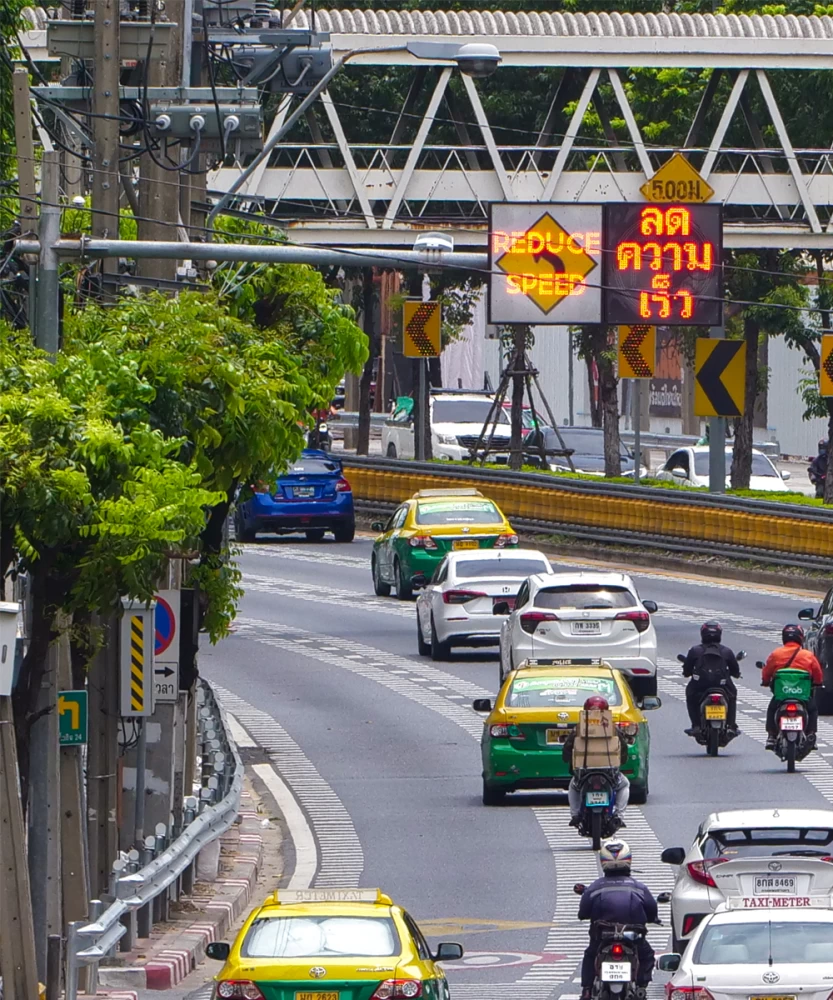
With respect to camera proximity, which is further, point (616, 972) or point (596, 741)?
point (596, 741)

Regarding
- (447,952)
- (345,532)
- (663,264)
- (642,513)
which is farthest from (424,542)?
(447,952)

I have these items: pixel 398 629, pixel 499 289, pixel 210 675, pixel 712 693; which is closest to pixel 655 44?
pixel 499 289

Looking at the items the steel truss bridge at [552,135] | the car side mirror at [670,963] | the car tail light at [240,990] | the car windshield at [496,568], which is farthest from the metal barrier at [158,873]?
the steel truss bridge at [552,135]

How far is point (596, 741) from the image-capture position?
73.4 feet

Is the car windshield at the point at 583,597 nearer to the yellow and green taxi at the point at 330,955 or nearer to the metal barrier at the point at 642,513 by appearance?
the metal barrier at the point at 642,513

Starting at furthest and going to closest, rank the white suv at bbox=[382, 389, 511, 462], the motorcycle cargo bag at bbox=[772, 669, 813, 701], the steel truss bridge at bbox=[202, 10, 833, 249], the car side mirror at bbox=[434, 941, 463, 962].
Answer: the white suv at bbox=[382, 389, 511, 462] < the steel truss bridge at bbox=[202, 10, 833, 249] < the motorcycle cargo bag at bbox=[772, 669, 813, 701] < the car side mirror at bbox=[434, 941, 463, 962]

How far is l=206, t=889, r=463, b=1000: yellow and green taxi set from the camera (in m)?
13.5

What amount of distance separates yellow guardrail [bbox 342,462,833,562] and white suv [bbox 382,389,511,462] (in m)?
8.73

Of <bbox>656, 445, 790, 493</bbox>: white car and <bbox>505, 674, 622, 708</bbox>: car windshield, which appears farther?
<bbox>656, 445, 790, 493</bbox>: white car

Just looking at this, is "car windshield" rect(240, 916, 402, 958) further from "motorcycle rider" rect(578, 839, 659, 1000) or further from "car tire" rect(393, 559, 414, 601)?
"car tire" rect(393, 559, 414, 601)

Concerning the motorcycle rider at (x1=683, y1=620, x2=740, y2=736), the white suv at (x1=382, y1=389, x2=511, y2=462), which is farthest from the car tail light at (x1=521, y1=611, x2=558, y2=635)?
the white suv at (x1=382, y1=389, x2=511, y2=462)

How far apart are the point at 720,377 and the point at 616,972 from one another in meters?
27.9

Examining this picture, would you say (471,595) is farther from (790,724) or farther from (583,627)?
(790,724)

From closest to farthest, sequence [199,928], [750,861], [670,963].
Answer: [670,963], [750,861], [199,928]
